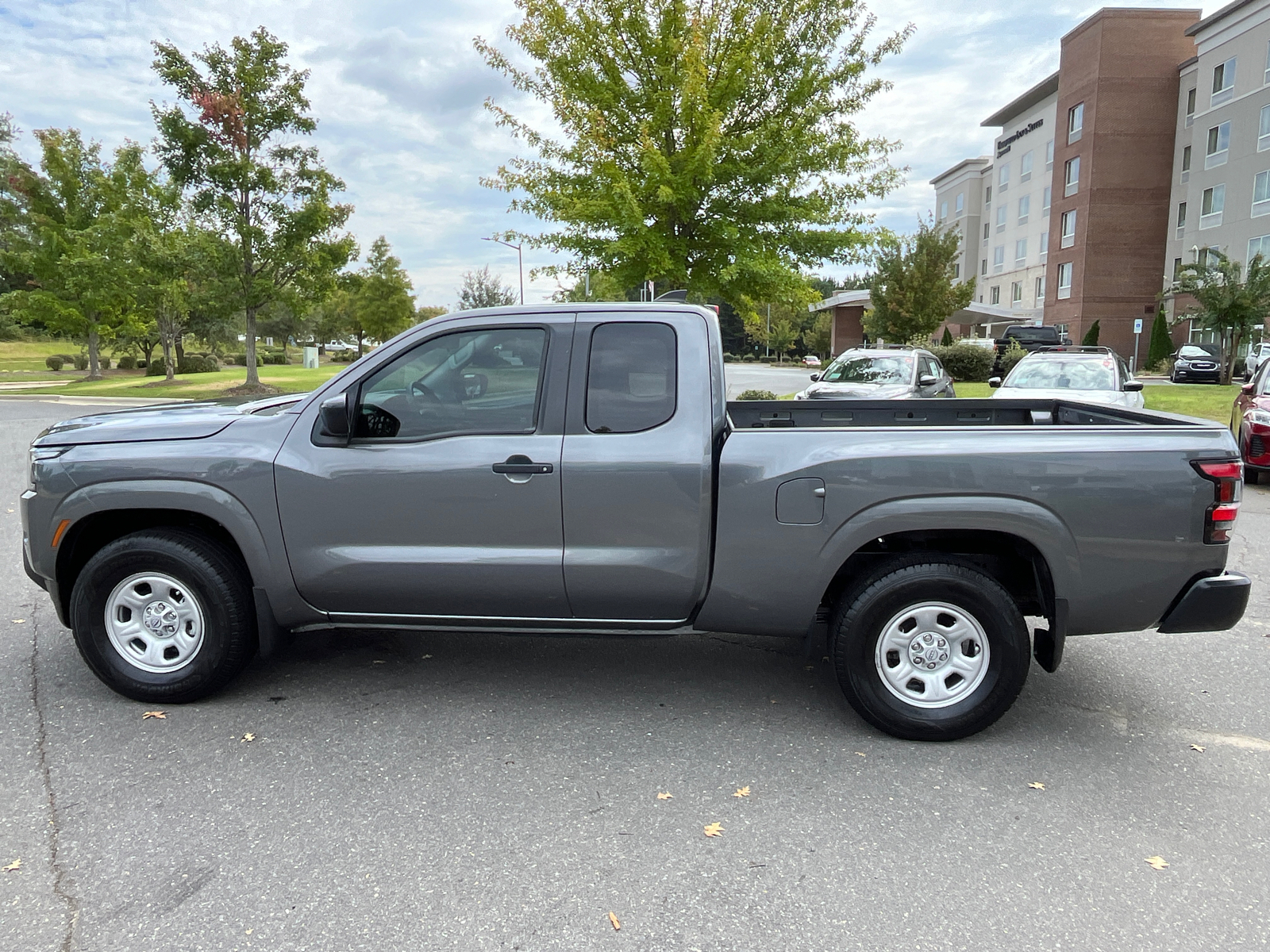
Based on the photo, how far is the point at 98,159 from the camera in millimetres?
31484

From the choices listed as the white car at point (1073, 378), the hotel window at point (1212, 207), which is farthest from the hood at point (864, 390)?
the hotel window at point (1212, 207)

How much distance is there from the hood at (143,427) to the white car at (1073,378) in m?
10.7

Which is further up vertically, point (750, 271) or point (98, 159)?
point (98, 159)

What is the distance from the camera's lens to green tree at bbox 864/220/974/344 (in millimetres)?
37812

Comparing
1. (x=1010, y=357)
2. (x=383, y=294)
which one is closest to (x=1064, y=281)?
(x=1010, y=357)

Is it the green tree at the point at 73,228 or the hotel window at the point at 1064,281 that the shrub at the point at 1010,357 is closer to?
the hotel window at the point at 1064,281

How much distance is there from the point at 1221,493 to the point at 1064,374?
1041cm

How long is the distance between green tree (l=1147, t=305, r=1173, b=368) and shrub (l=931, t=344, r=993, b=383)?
13.2 m

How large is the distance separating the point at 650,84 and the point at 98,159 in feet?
83.5

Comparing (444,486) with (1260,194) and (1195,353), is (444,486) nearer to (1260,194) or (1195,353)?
(1195,353)

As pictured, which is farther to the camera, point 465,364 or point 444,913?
point 465,364

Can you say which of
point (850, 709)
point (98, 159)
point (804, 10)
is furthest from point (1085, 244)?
point (850, 709)

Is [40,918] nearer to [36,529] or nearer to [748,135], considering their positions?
[36,529]

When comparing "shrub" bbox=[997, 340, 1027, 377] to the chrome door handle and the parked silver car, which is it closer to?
the parked silver car
